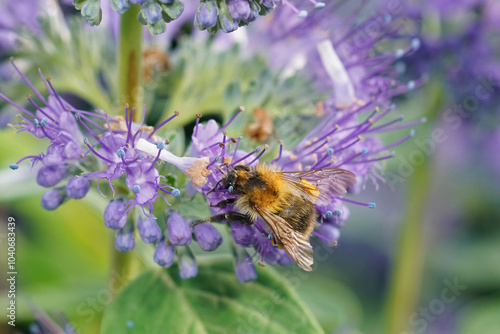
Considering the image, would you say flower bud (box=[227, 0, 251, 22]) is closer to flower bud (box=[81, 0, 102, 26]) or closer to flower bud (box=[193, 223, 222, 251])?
flower bud (box=[81, 0, 102, 26])

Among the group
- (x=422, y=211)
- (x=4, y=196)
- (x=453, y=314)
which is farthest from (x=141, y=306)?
(x=453, y=314)

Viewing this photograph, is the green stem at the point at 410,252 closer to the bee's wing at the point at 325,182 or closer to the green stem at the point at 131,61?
the bee's wing at the point at 325,182

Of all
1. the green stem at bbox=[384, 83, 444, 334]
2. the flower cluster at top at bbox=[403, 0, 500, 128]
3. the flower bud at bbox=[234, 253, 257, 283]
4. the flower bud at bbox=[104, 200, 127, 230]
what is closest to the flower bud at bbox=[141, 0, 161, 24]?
the flower bud at bbox=[104, 200, 127, 230]

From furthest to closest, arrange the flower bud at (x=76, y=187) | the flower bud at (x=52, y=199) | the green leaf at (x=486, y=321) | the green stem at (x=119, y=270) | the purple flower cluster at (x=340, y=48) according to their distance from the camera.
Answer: the green leaf at (x=486, y=321)
the purple flower cluster at (x=340, y=48)
the green stem at (x=119, y=270)
the flower bud at (x=52, y=199)
the flower bud at (x=76, y=187)

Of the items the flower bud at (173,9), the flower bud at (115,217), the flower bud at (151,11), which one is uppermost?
the flower bud at (151,11)

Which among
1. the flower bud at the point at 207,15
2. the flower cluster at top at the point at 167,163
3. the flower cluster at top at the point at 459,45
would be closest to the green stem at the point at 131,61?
the flower cluster at top at the point at 167,163

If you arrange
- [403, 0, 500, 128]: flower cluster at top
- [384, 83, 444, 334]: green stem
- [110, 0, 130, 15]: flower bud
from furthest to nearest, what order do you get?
[384, 83, 444, 334]: green stem, [403, 0, 500, 128]: flower cluster at top, [110, 0, 130, 15]: flower bud

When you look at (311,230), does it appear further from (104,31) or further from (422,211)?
(422,211)

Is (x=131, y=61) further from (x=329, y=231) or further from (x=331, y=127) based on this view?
(x=329, y=231)
